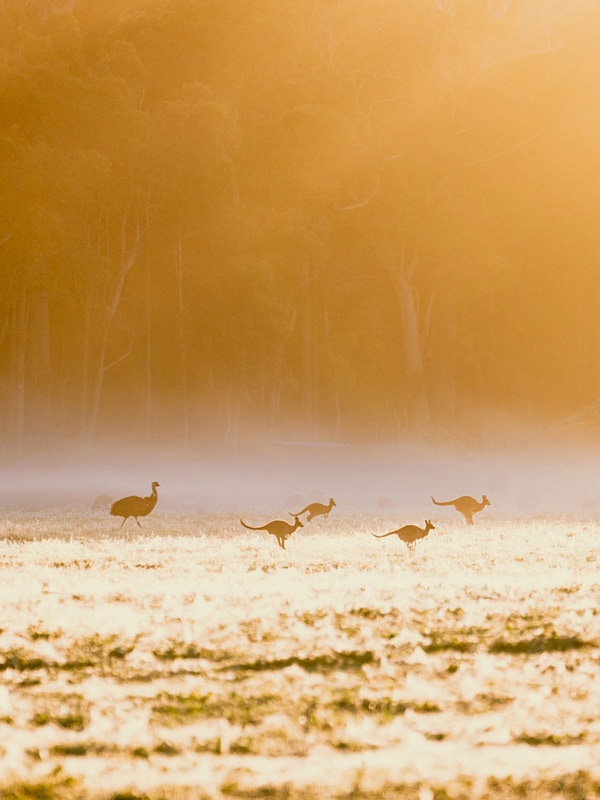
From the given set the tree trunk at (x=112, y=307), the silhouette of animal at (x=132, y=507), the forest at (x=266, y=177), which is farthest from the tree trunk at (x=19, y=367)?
the silhouette of animal at (x=132, y=507)

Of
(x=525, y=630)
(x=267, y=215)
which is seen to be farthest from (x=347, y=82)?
Answer: (x=525, y=630)

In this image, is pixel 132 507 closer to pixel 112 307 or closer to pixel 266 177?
pixel 112 307

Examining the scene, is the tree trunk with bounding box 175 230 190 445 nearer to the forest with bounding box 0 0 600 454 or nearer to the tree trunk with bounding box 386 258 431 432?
the forest with bounding box 0 0 600 454

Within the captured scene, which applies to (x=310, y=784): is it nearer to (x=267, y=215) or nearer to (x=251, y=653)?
(x=251, y=653)

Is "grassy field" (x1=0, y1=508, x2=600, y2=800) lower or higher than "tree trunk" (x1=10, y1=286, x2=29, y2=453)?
lower

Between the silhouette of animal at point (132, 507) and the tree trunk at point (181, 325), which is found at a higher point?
the tree trunk at point (181, 325)

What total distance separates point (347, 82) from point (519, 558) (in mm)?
29030

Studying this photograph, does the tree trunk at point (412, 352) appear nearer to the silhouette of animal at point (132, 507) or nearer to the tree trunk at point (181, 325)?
the tree trunk at point (181, 325)

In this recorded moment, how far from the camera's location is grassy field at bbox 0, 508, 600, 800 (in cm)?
436

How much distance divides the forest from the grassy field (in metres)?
26.8

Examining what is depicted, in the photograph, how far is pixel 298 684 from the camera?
5.90m

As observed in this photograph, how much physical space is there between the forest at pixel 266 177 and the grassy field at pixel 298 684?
87.9 ft

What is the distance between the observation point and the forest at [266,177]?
36.7 metres

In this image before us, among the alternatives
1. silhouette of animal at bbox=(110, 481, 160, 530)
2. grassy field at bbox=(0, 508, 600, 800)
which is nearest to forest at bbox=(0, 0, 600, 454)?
silhouette of animal at bbox=(110, 481, 160, 530)
